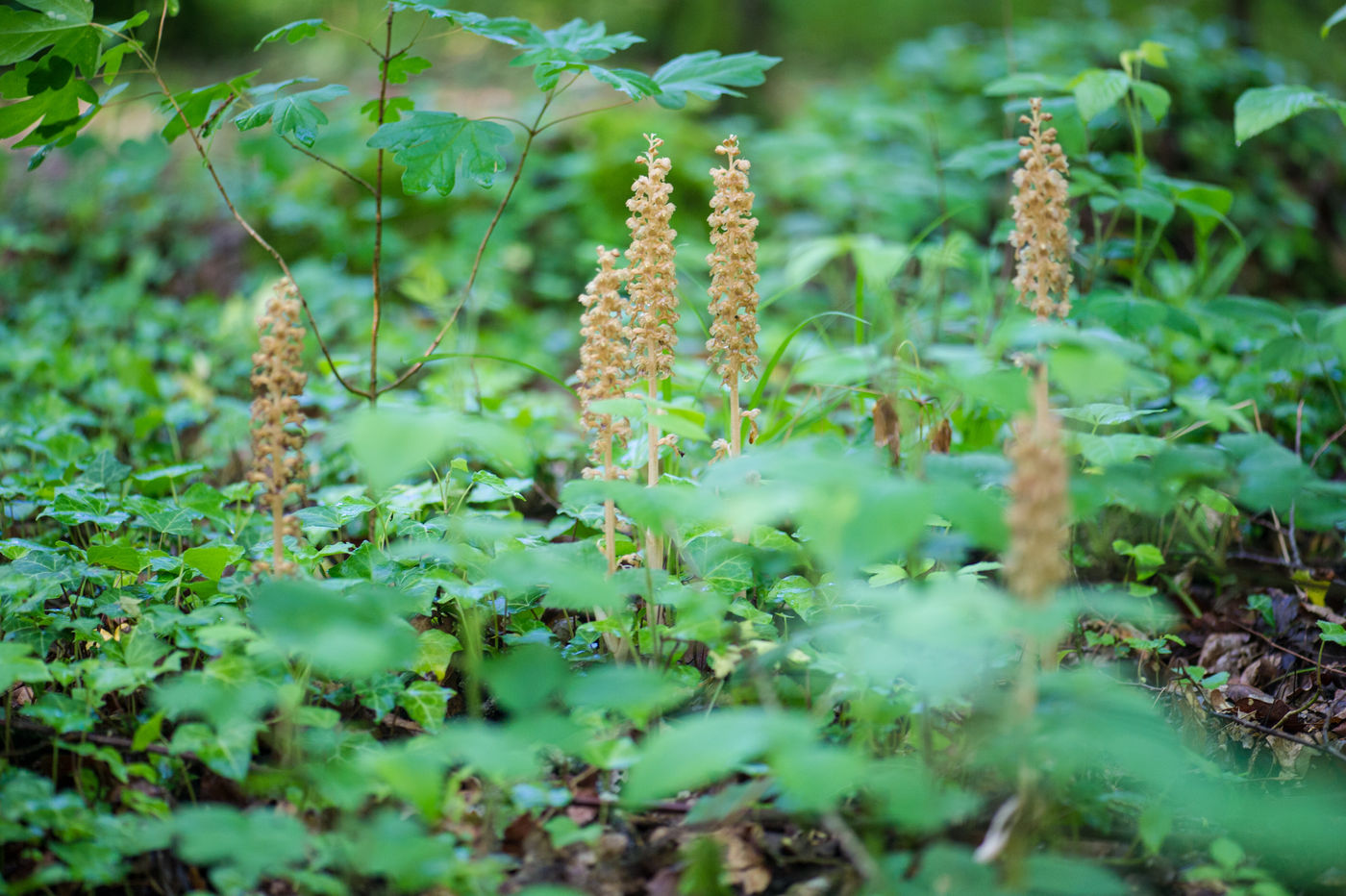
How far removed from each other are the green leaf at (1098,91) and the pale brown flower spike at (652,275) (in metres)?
1.25

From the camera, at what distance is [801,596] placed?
1.73 meters

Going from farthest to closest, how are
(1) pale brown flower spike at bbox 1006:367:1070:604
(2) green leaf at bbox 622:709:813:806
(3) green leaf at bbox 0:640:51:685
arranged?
1. (3) green leaf at bbox 0:640:51:685
2. (1) pale brown flower spike at bbox 1006:367:1070:604
3. (2) green leaf at bbox 622:709:813:806

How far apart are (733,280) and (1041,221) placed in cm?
56

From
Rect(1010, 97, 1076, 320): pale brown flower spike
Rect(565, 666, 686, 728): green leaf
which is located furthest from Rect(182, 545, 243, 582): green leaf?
Rect(1010, 97, 1076, 320): pale brown flower spike

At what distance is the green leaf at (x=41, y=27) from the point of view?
1.70 metres

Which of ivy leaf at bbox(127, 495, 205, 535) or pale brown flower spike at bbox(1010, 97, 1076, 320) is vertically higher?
pale brown flower spike at bbox(1010, 97, 1076, 320)

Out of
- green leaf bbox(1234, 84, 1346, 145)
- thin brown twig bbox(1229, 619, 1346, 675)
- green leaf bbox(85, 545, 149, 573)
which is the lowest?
thin brown twig bbox(1229, 619, 1346, 675)

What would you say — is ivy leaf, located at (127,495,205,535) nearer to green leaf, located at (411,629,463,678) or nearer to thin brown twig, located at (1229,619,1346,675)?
green leaf, located at (411,629,463,678)

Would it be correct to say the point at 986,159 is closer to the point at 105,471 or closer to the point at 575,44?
the point at 575,44

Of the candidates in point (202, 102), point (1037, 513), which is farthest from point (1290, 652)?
point (202, 102)

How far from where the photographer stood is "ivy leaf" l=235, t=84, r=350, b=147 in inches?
69.6

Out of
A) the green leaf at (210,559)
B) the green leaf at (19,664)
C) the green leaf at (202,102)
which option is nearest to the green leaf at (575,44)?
the green leaf at (202,102)

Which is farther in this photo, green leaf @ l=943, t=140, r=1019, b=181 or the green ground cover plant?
green leaf @ l=943, t=140, r=1019, b=181

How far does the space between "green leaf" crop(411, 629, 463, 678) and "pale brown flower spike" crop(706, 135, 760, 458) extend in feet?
2.09
